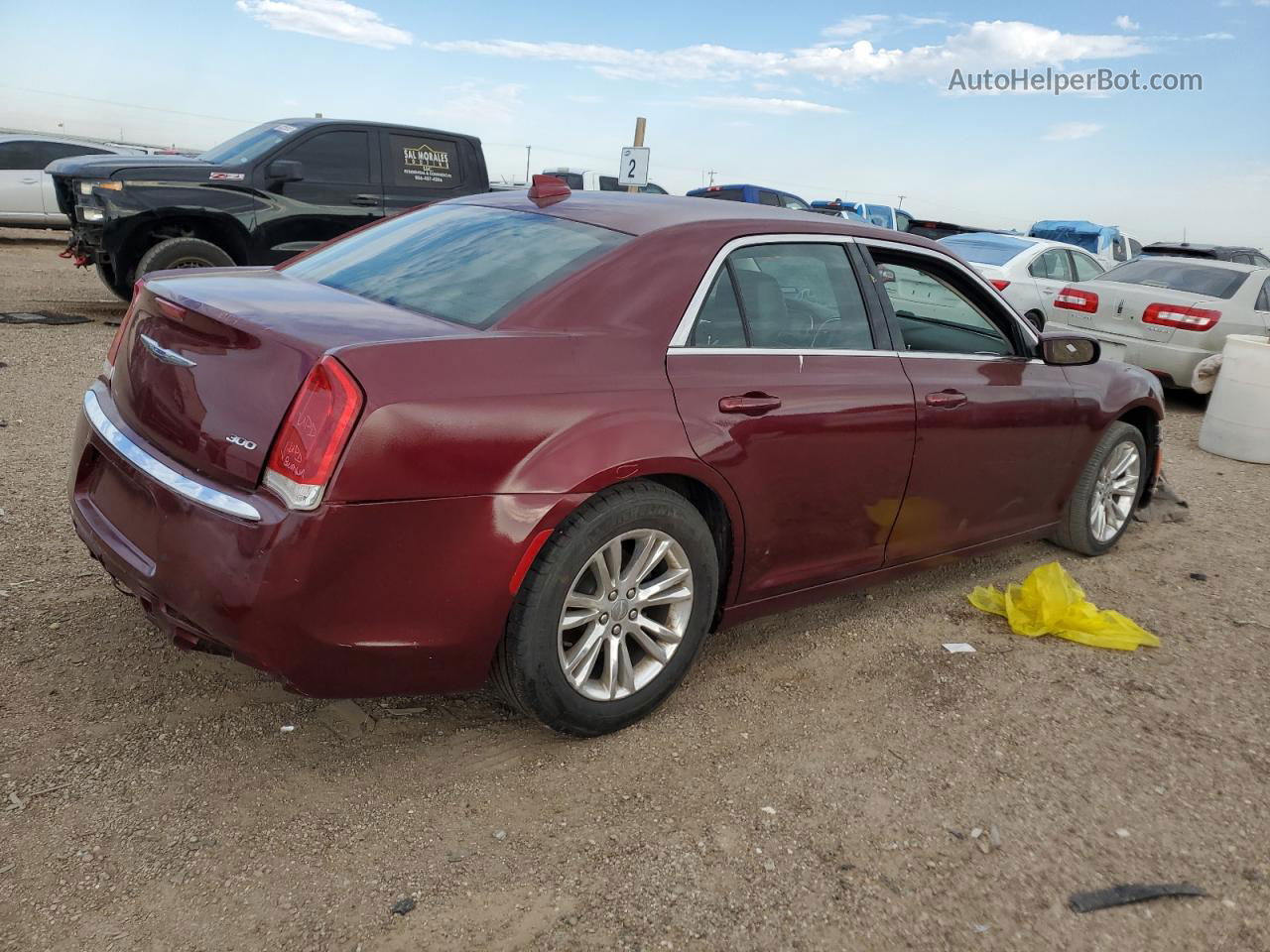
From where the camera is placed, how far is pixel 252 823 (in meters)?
2.63

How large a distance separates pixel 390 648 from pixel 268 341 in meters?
0.82

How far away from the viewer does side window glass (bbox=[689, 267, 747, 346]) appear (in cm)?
320

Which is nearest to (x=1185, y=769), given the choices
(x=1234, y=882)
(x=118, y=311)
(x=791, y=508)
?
(x=1234, y=882)

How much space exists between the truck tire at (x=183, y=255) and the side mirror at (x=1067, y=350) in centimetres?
719

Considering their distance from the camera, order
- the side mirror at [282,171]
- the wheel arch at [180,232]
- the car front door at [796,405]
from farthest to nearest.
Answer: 1. the side mirror at [282,171]
2. the wheel arch at [180,232]
3. the car front door at [796,405]

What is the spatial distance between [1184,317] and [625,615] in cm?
862

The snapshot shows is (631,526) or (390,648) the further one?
(631,526)

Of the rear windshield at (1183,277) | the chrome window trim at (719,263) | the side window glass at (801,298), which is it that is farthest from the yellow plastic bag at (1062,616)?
the rear windshield at (1183,277)

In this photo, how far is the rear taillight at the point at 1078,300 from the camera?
10203 millimetres

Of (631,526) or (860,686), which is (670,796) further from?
(860,686)

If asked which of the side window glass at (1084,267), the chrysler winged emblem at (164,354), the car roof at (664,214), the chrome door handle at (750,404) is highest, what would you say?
the car roof at (664,214)

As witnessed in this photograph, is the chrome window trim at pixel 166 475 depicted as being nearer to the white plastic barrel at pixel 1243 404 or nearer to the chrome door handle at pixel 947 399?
the chrome door handle at pixel 947 399

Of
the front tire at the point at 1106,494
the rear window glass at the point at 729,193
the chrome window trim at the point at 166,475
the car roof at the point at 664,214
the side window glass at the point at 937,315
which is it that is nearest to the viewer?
the chrome window trim at the point at 166,475

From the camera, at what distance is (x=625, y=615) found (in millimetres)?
3043
